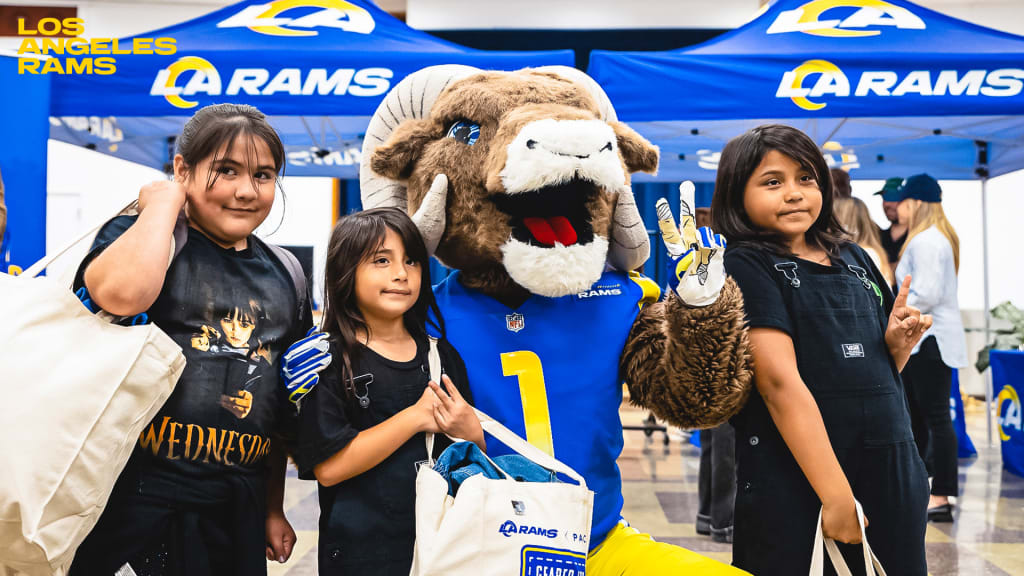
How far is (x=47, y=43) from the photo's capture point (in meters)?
3.32

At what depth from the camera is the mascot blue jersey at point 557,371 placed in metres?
1.62

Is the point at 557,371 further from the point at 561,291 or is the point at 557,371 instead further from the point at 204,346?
the point at 204,346

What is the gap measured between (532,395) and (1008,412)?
4.85 m

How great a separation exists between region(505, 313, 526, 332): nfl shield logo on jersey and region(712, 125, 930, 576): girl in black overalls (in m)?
0.47

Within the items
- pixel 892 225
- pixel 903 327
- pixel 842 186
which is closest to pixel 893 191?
pixel 892 225

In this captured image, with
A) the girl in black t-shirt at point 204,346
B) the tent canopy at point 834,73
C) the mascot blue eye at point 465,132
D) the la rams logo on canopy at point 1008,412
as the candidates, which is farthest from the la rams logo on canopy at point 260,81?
the la rams logo on canopy at point 1008,412

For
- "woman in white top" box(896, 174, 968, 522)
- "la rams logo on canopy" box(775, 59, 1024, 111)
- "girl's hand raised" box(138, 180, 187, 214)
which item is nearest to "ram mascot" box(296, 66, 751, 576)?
"girl's hand raised" box(138, 180, 187, 214)

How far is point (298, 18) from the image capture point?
3598 millimetres

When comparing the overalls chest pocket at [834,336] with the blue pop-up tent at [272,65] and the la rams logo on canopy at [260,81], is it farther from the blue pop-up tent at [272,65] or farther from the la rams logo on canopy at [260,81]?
the la rams logo on canopy at [260,81]

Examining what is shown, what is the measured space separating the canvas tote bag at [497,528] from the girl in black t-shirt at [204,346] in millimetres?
369

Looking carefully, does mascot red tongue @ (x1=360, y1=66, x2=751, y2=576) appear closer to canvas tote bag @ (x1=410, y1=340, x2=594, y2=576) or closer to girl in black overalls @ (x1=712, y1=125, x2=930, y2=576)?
girl in black overalls @ (x1=712, y1=125, x2=930, y2=576)

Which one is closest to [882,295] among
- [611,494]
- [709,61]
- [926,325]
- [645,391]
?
[926,325]

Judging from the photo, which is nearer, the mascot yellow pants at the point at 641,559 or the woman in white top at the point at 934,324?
the mascot yellow pants at the point at 641,559

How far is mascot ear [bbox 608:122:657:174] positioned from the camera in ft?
6.00
